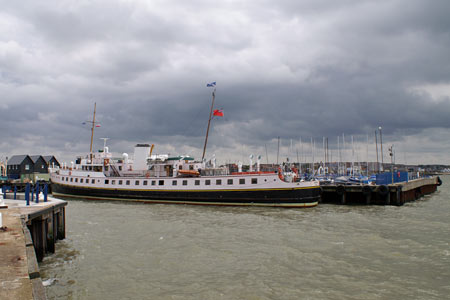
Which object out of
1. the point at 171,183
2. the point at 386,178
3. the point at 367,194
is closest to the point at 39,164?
the point at 171,183

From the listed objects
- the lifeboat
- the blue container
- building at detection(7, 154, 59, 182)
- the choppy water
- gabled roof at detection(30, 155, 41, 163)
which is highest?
gabled roof at detection(30, 155, 41, 163)

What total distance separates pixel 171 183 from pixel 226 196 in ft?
22.5

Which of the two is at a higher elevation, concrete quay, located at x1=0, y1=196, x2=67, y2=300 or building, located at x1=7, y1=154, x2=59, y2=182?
building, located at x1=7, y1=154, x2=59, y2=182

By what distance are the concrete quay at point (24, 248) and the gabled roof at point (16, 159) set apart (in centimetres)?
7800

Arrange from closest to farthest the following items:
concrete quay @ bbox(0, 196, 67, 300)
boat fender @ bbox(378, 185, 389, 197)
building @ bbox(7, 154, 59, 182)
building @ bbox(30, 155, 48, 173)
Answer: concrete quay @ bbox(0, 196, 67, 300) < boat fender @ bbox(378, 185, 389, 197) < building @ bbox(7, 154, 59, 182) < building @ bbox(30, 155, 48, 173)

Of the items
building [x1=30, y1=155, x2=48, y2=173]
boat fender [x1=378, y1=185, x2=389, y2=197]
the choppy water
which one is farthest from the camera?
building [x1=30, y1=155, x2=48, y2=173]

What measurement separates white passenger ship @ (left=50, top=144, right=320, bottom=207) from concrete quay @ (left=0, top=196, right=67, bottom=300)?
16889 millimetres

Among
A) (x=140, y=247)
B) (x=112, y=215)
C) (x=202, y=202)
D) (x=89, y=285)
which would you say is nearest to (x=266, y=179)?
(x=202, y=202)

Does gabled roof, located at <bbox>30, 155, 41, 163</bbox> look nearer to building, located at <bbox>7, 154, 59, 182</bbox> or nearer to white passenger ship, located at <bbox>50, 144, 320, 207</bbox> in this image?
building, located at <bbox>7, 154, 59, 182</bbox>

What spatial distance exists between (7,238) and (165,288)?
5.35 m

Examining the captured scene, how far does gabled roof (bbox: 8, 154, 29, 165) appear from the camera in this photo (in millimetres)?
82669

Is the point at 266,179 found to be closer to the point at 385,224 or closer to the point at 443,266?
the point at 385,224

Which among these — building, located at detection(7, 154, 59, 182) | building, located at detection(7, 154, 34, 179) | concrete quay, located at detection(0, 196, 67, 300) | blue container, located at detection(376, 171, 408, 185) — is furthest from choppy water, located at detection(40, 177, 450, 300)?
building, located at detection(7, 154, 34, 179)

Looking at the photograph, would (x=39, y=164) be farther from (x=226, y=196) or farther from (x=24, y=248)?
(x=24, y=248)
